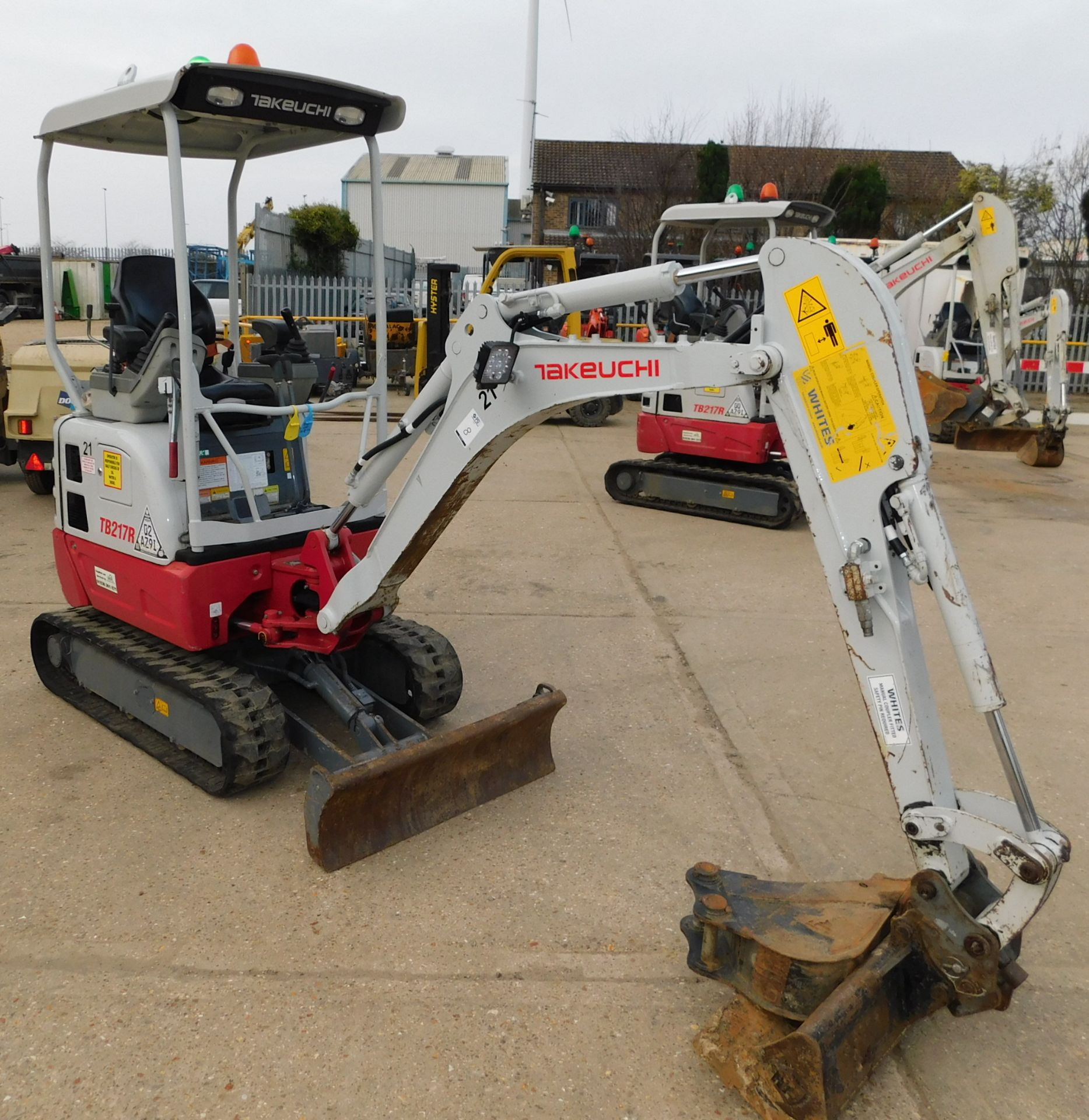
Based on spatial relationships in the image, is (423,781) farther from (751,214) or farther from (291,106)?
(751,214)

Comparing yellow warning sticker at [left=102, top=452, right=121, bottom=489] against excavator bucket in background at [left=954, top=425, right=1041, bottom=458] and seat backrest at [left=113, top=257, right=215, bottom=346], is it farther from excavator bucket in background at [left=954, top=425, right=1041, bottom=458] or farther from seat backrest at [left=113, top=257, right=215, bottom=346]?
excavator bucket in background at [left=954, top=425, right=1041, bottom=458]

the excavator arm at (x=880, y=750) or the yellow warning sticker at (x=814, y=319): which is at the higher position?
the yellow warning sticker at (x=814, y=319)

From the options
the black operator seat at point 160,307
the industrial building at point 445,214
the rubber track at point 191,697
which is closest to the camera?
the rubber track at point 191,697

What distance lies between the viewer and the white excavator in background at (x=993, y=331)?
8.64 meters

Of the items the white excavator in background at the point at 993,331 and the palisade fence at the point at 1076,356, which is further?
the palisade fence at the point at 1076,356

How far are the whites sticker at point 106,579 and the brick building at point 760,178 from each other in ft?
76.6

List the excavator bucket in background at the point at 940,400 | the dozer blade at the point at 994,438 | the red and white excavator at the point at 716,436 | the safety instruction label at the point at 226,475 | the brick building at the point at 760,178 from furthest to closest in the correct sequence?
the brick building at the point at 760,178
the excavator bucket in background at the point at 940,400
the dozer blade at the point at 994,438
the red and white excavator at the point at 716,436
the safety instruction label at the point at 226,475

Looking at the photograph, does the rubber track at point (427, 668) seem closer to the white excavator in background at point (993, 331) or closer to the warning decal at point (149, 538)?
the warning decal at point (149, 538)

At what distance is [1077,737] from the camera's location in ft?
16.1

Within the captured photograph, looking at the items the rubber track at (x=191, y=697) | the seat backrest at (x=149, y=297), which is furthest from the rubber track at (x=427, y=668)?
the seat backrest at (x=149, y=297)

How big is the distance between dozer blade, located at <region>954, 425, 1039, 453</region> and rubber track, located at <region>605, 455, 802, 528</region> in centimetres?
225

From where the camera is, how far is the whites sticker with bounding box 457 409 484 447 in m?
3.51

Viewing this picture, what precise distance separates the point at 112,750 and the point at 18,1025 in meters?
1.73

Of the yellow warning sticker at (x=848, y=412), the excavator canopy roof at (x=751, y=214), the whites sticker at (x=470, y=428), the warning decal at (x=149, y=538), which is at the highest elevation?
the excavator canopy roof at (x=751, y=214)
